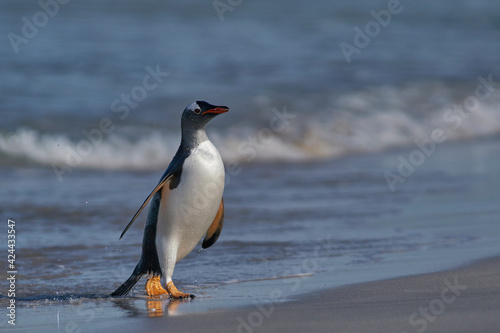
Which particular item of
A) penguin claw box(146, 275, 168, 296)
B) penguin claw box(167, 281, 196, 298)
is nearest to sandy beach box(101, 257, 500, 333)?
penguin claw box(167, 281, 196, 298)

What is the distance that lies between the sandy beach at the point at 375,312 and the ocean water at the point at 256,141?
27cm

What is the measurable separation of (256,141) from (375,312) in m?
7.79

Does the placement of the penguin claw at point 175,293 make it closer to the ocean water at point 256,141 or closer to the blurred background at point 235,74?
the ocean water at point 256,141

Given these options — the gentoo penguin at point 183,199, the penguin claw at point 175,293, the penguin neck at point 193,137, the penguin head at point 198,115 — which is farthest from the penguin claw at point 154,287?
the penguin head at point 198,115

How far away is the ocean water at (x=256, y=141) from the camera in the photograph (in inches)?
213

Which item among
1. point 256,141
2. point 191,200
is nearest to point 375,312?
point 191,200

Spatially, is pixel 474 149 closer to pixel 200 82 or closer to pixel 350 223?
pixel 350 223

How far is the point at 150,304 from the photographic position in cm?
452

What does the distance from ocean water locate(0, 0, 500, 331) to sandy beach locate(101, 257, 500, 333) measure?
27 cm

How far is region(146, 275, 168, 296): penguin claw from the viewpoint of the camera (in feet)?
15.7

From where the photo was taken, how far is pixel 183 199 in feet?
15.8

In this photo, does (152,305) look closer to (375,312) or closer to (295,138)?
(375,312)

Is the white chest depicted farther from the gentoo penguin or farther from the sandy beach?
the sandy beach

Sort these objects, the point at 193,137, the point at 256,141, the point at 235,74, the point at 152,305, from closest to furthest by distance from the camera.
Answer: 1. the point at 152,305
2. the point at 193,137
3. the point at 256,141
4. the point at 235,74
